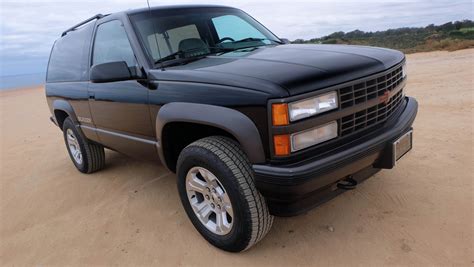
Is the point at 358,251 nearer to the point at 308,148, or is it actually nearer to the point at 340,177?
the point at 340,177

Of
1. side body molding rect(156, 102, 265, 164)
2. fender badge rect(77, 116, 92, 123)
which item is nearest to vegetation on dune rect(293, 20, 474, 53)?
fender badge rect(77, 116, 92, 123)

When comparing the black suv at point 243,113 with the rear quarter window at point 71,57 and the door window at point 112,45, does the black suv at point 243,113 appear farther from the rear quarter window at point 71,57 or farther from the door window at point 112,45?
the rear quarter window at point 71,57

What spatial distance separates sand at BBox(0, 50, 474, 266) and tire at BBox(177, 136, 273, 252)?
167mm

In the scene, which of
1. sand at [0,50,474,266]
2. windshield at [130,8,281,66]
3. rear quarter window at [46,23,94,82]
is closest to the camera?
sand at [0,50,474,266]

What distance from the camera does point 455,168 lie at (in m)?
3.70

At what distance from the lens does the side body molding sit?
2.36 m

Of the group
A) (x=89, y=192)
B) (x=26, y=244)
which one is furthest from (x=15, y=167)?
(x=26, y=244)

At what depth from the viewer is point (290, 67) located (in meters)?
2.48

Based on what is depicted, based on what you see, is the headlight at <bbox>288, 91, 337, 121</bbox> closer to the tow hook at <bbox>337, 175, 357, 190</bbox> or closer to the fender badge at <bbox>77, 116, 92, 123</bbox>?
the tow hook at <bbox>337, 175, 357, 190</bbox>

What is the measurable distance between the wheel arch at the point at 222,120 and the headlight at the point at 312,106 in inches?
10.3

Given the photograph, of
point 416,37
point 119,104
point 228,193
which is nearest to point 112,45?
point 119,104

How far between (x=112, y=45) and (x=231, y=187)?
211cm

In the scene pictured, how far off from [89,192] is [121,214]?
890mm

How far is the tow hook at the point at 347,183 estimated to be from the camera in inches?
101
